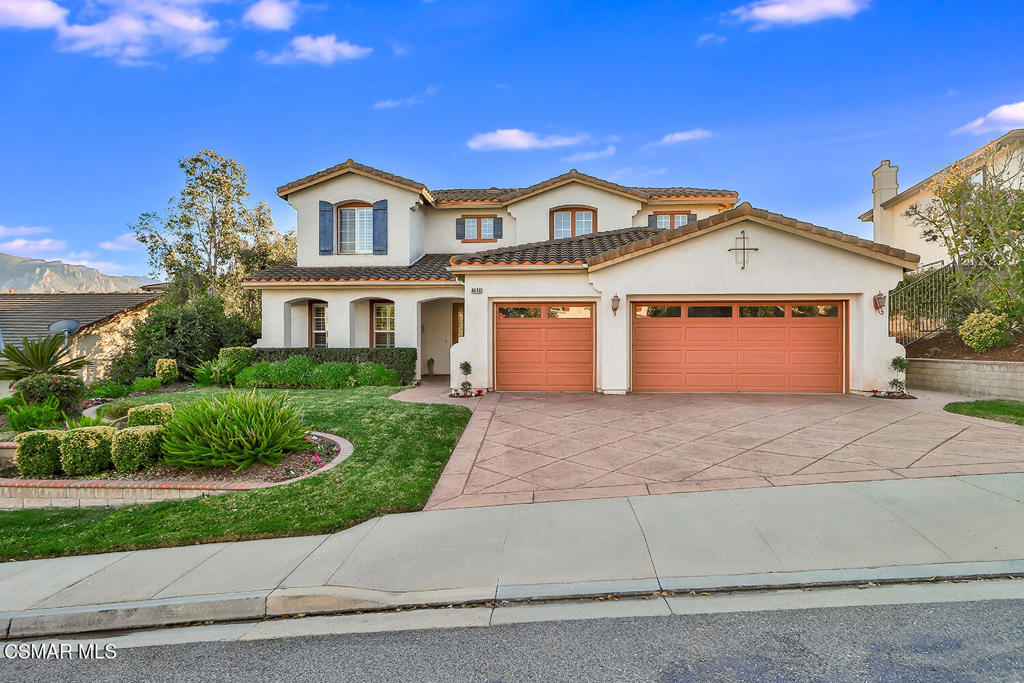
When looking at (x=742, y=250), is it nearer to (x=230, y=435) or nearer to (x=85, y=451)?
(x=230, y=435)

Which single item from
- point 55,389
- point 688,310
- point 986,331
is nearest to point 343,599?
point 55,389

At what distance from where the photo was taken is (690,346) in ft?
41.8

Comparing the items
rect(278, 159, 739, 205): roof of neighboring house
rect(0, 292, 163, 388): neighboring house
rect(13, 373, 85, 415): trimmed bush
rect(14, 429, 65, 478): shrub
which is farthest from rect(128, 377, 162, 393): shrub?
rect(14, 429, 65, 478): shrub

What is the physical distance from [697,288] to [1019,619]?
9777mm

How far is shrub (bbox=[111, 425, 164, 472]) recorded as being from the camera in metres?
6.66

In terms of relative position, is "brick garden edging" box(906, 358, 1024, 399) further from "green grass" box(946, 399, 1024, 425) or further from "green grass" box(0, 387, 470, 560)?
"green grass" box(0, 387, 470, 560)

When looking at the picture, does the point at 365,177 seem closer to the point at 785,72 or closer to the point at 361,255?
the point at 361,255

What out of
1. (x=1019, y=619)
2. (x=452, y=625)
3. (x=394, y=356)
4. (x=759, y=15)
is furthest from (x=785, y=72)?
(x=452, y=625)

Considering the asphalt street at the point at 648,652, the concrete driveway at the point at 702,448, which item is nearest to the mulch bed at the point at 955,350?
the concrete driveway at the point at 702,448

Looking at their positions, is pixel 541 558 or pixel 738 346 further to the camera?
pixel 738 346

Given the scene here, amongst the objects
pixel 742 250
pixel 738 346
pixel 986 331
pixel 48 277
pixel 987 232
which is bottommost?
pixel 738 346

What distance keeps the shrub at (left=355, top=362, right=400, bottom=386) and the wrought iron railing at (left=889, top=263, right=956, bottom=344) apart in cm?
1492

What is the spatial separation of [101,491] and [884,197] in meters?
29.0

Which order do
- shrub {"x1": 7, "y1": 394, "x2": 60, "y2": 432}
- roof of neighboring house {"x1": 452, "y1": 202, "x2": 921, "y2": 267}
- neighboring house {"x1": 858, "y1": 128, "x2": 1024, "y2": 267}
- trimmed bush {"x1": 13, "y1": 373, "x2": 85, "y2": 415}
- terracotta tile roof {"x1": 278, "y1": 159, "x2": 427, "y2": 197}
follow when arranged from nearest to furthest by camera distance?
1. shrub {"x1": 7, "y1": 394, "x2": 60, "y2": 432}
2. trimmed bush {"x1": 13, "y1": 373, "x2": 85, "y2": 415}
3. roof of neighboring house {"x1": 452, "y1": 202, "x2": 921, "y2": 267}
4. terracotta tile roof {"x1": 278, "y1": 159, "x2": 427, "y2": 197}
5. neighboring house {"x1": 858, "y1": 128, "x2": 1024, "y2": 267}
